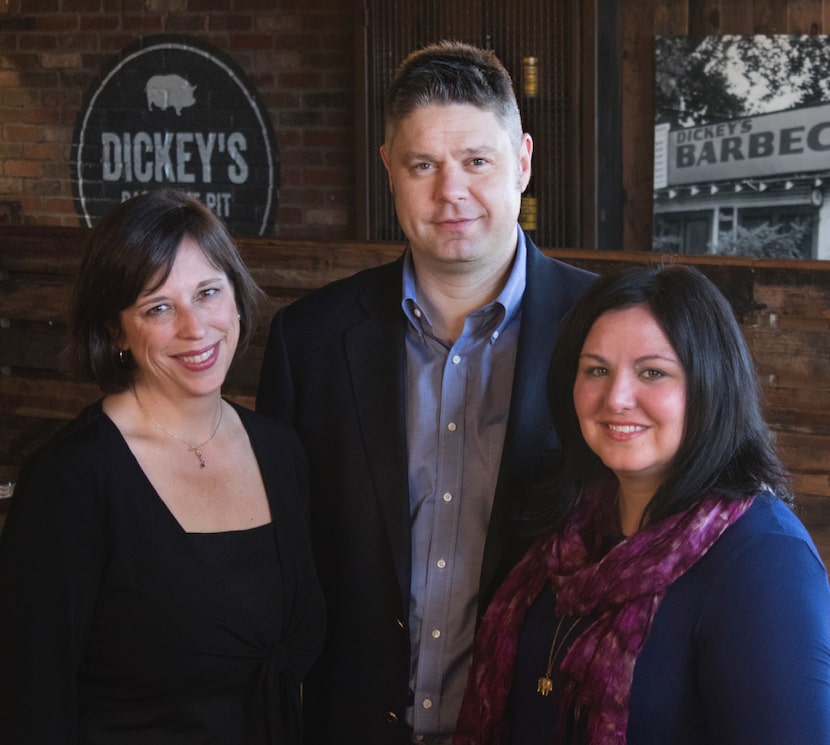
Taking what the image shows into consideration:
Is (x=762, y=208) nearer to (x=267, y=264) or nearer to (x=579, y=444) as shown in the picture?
(x=267, y=264)

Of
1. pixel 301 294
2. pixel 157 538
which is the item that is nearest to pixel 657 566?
pixel 157 538

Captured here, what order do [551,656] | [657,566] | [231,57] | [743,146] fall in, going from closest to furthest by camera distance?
[657,566]
[551,656]
[743,146]
[231,57]

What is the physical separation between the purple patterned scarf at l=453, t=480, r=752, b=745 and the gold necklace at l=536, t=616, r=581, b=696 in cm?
2

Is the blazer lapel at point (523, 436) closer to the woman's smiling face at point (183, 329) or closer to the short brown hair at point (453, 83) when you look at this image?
the short brown hair at point (453, 83)

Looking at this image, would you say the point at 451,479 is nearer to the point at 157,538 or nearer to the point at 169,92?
the point at 157,538

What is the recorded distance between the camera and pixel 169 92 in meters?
5.64

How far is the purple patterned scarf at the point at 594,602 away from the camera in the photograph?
1486 millimetres

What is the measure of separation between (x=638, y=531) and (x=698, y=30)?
387 centimetres

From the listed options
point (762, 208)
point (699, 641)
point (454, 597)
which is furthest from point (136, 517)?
point (762, 208)

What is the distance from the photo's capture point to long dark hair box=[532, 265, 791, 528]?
1.54 metres

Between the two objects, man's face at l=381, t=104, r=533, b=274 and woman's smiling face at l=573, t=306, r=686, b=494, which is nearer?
woman's smiling face at l=573, t=306, r=686, b=494

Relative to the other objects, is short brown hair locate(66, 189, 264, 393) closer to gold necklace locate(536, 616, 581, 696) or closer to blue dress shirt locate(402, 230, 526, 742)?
blue dress shirt locate(402, 230, 526, 742)

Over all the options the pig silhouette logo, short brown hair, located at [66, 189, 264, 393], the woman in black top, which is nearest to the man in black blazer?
the woman in black top

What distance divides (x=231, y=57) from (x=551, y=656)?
4514 mm
